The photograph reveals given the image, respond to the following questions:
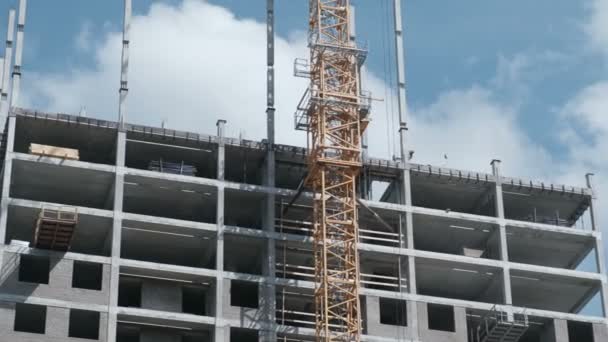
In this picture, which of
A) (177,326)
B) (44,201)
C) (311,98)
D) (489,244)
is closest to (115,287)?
(177,326)

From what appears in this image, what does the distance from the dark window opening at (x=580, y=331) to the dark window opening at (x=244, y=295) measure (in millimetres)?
23556

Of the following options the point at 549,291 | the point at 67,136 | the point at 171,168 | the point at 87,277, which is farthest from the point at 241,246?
the point at 549,291

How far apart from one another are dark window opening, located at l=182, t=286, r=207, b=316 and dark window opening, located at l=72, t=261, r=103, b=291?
6.14 meters

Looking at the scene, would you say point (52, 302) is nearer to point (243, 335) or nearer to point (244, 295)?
point (243, 335)

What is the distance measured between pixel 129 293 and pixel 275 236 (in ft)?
36.0

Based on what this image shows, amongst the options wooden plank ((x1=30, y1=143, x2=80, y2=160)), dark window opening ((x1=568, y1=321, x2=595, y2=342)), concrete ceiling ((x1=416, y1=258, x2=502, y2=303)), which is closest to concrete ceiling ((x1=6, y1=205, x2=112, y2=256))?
wooden plank ((x1=30, y1=143, x2=80, y2=160))

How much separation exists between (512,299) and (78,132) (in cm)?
3541

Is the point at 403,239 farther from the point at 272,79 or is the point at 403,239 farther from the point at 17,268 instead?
the point at 17,268

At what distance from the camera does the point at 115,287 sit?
92.6 m

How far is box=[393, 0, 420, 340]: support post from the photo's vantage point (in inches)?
3912

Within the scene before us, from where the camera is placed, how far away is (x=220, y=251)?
96.6 m

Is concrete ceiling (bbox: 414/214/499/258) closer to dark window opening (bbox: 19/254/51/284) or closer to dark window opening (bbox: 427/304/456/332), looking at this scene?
dark window opening (bbox: 427/304/456/332)

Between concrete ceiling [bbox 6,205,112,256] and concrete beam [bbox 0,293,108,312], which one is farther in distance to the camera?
concrete ceiling [bbox 6,205,112,256]

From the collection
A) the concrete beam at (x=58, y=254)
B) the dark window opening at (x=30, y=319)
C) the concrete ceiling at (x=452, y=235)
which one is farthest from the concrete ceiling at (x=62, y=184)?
the concrete ceiling at (x=452, y=235)
